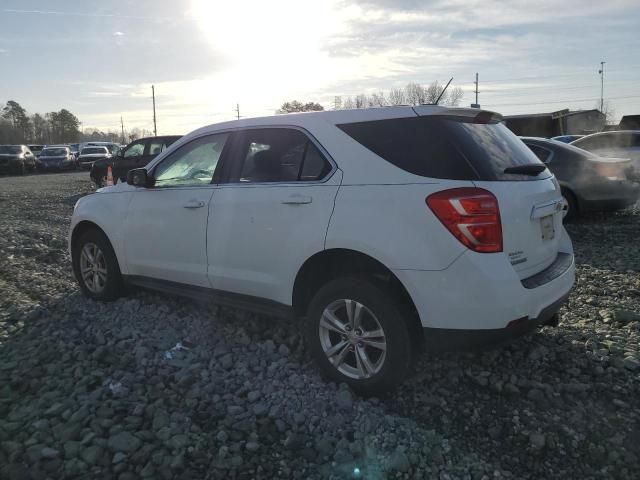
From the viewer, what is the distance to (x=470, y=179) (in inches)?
121

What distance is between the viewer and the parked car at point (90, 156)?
103ft

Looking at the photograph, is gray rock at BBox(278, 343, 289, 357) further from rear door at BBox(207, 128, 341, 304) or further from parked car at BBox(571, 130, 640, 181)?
parked car at BBox(571, 130, 640, 181)

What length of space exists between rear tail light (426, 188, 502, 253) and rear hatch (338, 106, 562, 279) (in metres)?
0.06

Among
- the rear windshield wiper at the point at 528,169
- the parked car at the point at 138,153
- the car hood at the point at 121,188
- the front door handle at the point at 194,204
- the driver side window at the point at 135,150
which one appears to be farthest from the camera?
the driver side window at the point at 135,150

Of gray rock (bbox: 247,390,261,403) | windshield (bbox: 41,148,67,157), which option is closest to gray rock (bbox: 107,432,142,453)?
gray rock (bbox: 247,390,261,403)

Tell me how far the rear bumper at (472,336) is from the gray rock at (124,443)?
176cm

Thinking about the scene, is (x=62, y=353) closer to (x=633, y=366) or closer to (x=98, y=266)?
(x=98, y=266)

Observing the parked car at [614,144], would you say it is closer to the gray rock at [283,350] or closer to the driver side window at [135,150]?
the gray rock at [283,350]

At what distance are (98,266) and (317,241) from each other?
9.78 ft

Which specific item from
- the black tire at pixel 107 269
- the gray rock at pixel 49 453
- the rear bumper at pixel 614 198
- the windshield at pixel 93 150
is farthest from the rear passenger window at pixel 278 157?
the windshield at pixel 93 150

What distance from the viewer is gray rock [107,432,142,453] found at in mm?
2902

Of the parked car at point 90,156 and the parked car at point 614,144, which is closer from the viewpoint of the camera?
the parked car at point 614,144

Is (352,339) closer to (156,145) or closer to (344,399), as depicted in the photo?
(344,399)

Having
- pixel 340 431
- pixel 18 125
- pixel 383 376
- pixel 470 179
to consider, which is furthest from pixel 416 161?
pixel 18 125
